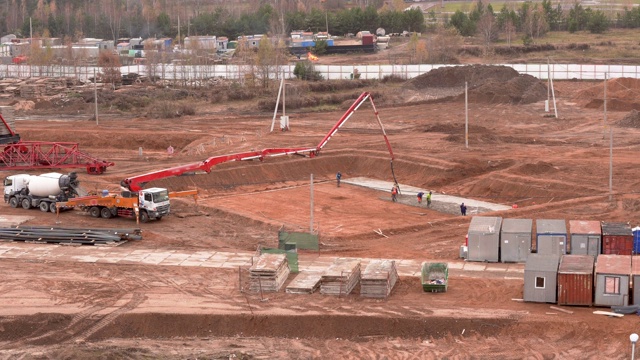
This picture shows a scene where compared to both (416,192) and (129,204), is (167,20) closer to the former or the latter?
(416,192)

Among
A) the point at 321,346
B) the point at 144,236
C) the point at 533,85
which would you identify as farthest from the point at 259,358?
the point at 533,85

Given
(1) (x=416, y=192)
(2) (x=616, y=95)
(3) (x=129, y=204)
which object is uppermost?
(2) (x=616, y=95)

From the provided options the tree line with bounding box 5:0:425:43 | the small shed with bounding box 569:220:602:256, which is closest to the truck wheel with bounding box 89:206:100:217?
the small shed with bounding box 569:220:602:256

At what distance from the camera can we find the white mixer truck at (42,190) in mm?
50625

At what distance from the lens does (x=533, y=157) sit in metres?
62.3

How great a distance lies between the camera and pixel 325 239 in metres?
44.8

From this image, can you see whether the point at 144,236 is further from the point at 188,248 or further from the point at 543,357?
the point at 543,357

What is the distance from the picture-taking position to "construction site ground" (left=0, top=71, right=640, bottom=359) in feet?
108

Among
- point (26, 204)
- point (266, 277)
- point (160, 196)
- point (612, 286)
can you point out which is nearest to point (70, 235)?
point (160, 196)

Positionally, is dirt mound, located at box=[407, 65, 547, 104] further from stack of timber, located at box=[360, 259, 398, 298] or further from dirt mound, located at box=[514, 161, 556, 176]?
stack of timber, located at box=[360, 259, 398, 298]

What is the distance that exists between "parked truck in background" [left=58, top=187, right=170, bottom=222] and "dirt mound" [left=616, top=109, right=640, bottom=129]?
123ft

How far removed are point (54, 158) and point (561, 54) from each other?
66.7 m

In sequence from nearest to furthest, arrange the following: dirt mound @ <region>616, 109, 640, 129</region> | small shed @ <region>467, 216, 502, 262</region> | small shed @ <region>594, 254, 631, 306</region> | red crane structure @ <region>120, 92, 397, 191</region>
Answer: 1. small shed @ <region>594, 254, 631, 306</region>
2. small shed @ <region>467, 216, 502, 262</region>
3. red crane structure @ <region>120, 92, 397, 191</region>
4. dirt mound @ <region>616, 109, 640, 129</region>

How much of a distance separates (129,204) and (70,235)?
14.0 feet
